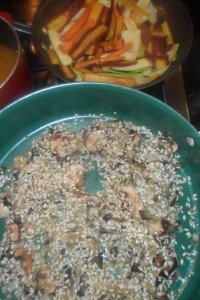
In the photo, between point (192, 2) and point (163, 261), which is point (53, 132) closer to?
point (163, 261)

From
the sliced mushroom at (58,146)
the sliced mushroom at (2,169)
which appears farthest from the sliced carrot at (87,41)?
the sliced mushroom at (2,169)

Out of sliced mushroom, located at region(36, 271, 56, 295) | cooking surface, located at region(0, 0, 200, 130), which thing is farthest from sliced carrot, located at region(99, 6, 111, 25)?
sliced mushroom, located at region(36, 271, 56, 295)

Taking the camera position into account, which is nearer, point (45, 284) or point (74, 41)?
point (45, 284)

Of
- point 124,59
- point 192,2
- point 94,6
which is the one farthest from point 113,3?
point 192,2

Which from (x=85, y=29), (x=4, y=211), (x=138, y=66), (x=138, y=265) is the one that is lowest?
(x=138, y=265)

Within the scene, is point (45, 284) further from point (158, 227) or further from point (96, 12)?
point (96, 12)

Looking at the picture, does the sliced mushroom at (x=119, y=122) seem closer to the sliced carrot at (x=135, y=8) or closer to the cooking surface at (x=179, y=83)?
the cooking surface at (x=179, y=83)

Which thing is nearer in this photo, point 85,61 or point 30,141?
point 30,141

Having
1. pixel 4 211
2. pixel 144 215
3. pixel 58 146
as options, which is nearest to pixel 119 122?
pixel 58 146
